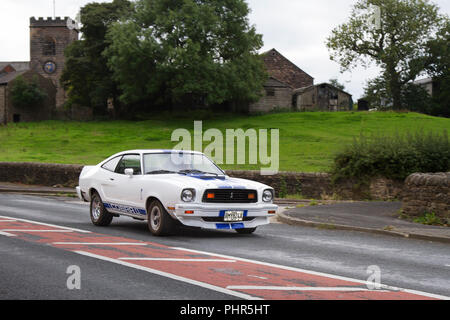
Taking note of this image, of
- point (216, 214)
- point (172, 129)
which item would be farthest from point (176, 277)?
point (172, 129)

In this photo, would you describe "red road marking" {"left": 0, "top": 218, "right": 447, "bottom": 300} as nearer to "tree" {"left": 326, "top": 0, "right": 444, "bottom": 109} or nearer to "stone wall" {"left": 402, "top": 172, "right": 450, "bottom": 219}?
"stone wall" {"left": 402, "top": 172, "right": 450, "bottom": 219}

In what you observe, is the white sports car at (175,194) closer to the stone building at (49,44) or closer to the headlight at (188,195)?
the headlight at (188,195)

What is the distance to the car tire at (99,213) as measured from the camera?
1304cm

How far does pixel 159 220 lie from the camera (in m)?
11.4

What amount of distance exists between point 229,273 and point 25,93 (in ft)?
237

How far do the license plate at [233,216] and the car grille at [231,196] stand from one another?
22 cm

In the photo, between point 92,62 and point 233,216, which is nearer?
point 233,216

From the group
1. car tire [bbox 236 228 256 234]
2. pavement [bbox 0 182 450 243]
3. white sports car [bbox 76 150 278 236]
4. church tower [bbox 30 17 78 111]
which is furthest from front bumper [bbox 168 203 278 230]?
church tower [bbox 30 17 78 111]

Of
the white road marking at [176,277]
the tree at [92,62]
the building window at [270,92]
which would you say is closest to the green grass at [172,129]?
the tree at [92,62]

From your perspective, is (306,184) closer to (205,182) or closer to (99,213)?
(99,213)

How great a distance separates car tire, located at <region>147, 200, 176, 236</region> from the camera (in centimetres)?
1121

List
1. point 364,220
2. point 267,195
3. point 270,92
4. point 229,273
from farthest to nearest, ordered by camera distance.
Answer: point 270,92
point 364,220
point 267,195
point 229,273

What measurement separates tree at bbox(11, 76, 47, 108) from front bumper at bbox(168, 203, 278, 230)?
225 ft

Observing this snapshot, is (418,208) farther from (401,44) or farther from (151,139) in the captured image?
(401,44)
